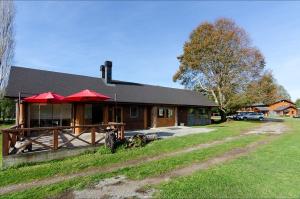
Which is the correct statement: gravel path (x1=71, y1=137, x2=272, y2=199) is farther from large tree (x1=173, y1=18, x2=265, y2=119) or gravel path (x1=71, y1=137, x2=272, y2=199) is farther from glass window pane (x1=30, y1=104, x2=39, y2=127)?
large tree (x1=173, y1=18, x2=265, y2=119)

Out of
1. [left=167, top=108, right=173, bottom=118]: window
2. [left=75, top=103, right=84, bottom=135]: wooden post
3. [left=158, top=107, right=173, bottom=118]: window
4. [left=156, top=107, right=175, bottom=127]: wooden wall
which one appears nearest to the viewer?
[left=75, top=103, right=84, bottom=135]: wooden post

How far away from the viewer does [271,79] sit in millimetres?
36156

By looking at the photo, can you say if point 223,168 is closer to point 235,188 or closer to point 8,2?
point 235,188

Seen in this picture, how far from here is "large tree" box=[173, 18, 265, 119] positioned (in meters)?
34.4

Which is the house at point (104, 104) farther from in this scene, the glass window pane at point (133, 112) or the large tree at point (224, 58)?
the large tree at point (224, 58)

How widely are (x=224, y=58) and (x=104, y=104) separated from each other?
22.7m

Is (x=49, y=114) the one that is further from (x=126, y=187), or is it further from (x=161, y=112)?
(x=161, y=112)

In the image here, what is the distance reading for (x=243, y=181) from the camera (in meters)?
6.77

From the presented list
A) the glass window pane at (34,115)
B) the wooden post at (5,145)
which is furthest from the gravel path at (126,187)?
the glass window pane at (34,115)

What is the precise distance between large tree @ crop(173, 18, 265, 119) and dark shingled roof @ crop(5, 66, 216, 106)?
28.6 ft

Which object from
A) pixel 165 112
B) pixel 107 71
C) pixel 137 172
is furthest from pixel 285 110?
pixel 137 172

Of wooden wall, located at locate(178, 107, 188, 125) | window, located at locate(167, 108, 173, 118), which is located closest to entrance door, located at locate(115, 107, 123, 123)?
window, located at locate(167, 108, 173, 118)

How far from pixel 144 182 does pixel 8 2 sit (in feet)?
95.2

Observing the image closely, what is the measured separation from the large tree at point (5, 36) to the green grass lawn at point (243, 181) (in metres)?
29.0
